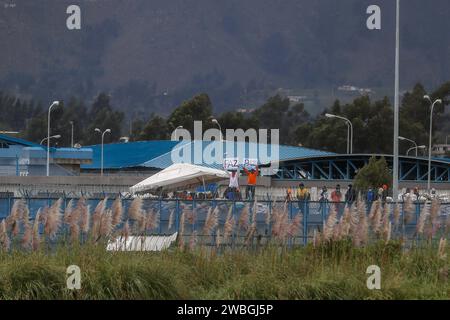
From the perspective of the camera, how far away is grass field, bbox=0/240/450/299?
444 inches

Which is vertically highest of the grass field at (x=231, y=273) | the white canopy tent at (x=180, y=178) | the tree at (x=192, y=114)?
the tree at (x=192, y=114)

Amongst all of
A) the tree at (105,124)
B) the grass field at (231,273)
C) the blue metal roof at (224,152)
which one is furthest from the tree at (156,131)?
the grass field at (231,273)

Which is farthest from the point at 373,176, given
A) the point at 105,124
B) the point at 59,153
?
the point at 105,124

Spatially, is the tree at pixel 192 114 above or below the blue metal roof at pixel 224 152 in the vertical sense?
above

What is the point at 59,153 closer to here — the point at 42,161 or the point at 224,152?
the point at 42,161

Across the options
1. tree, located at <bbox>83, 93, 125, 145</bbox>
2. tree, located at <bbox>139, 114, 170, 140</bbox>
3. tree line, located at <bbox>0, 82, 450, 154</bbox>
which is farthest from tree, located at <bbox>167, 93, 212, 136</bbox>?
tree, located at <bbox>83, 93, 125, 145</bbox>

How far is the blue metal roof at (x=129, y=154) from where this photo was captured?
261ft

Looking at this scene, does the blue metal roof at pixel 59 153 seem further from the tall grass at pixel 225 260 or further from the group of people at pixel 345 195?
Result: the tall grass at pixel 225 260

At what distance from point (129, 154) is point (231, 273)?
70.1 meters

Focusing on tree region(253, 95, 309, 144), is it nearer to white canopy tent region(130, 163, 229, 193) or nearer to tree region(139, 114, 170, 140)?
tree region(139, 114, 170, 140)

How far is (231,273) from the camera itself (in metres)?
12.3

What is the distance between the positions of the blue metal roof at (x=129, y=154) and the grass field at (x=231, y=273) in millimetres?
65493

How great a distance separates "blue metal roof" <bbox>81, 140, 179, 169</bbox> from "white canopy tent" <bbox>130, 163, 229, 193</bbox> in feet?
151

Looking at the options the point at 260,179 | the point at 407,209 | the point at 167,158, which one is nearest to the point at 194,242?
the point at 407,209
